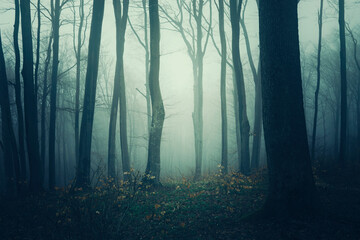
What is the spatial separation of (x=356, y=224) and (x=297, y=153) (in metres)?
1.20

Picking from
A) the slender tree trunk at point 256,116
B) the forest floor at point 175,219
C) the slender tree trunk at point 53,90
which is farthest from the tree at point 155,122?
the slender tree trunk at point 256,116

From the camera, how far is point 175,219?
3803 mm

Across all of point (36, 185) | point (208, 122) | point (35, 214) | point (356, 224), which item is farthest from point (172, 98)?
point (208, 122)

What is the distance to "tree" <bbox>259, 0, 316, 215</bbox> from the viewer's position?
10.4 feet

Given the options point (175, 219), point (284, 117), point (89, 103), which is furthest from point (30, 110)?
point (284, 117)

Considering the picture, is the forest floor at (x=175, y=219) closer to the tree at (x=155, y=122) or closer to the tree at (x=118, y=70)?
the tree at (x=155, y=122)

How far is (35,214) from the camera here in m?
4.30

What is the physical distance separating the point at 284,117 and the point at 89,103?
20.1ft

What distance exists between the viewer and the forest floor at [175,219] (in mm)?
2885

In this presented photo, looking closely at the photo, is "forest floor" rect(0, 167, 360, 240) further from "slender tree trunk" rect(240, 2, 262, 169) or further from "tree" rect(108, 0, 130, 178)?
"slender tree trunk" rect(240, 2, 262, 169)

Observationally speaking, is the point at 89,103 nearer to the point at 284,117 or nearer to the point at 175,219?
the point at 175,219

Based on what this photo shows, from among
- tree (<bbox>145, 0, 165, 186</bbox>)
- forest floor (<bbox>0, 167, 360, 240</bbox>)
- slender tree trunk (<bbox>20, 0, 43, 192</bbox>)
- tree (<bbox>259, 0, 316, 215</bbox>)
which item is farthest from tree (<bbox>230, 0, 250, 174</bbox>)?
slender tree trunk (<bbox>20, 0, 43, 192</bbox>)

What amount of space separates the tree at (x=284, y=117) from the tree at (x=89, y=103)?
5.75 meters

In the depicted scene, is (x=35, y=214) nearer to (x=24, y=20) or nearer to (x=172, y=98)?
(x=24, y=20)
